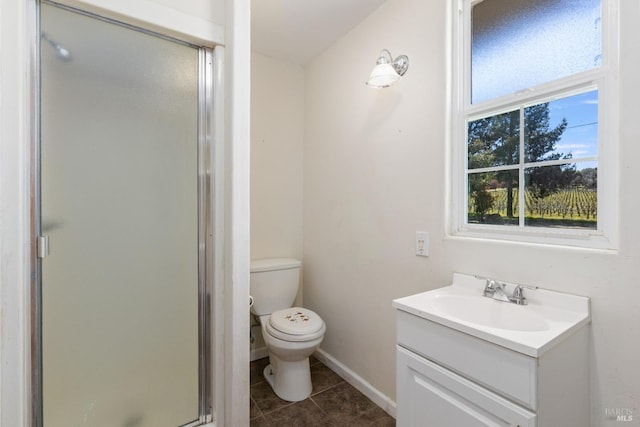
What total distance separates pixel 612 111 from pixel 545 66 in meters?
0.33

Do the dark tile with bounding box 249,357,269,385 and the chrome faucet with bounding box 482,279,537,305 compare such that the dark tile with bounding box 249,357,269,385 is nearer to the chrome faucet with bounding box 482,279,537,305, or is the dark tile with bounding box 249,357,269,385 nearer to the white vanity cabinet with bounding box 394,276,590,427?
the white vanity cabinet with bounding box 394,276,590,427

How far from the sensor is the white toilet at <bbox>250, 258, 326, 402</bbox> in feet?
5.60

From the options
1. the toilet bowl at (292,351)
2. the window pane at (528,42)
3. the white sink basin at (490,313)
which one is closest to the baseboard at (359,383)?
the toilet bowl at (292,351)

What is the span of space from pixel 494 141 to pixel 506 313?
76 centimetres

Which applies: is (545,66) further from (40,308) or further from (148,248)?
(40,308)

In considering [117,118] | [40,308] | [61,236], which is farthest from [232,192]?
[40,308]

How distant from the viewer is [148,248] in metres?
1.26

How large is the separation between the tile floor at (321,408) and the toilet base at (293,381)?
0.03m

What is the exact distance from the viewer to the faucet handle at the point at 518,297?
3.65ft

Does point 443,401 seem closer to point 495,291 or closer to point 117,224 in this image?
point 495,291

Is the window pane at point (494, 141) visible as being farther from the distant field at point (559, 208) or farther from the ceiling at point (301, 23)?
the ceiling at point (301, 23)

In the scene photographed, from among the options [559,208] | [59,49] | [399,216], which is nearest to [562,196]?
[559,208]

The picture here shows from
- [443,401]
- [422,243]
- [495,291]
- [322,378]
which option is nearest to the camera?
[443,401]

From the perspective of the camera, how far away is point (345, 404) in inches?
68.2
